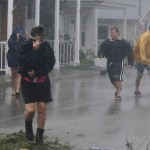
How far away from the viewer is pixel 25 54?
25.6ft

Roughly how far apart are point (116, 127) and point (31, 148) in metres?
2.29

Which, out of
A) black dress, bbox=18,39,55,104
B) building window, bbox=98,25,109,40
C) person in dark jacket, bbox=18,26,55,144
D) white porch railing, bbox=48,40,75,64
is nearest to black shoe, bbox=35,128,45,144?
person in dark jacket, bbox=18,26,55,144

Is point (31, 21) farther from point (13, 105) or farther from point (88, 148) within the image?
point (88, 148)

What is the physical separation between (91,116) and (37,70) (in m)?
2.98

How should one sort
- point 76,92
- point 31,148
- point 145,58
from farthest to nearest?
point 76,92 < point 145,58 < point 31,148

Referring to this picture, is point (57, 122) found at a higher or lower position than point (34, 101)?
lower

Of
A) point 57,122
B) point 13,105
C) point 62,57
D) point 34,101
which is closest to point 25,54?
point 34,101

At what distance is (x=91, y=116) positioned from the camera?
1054 centimetres

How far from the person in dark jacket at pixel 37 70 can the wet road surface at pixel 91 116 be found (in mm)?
731

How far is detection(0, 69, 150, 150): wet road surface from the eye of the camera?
8375 millimetres

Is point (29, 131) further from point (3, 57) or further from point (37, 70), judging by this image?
point (3, 57)

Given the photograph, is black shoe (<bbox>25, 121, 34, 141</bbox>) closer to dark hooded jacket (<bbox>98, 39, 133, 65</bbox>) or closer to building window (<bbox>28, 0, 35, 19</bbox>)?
dark hooded jacket (<bbox>98, 39, 133, 65</bbox>)

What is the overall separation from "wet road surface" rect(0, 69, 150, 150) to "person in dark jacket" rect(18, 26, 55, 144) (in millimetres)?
731

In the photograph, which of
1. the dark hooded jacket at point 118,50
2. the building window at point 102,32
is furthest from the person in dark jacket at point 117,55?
the building window at point 102,32
